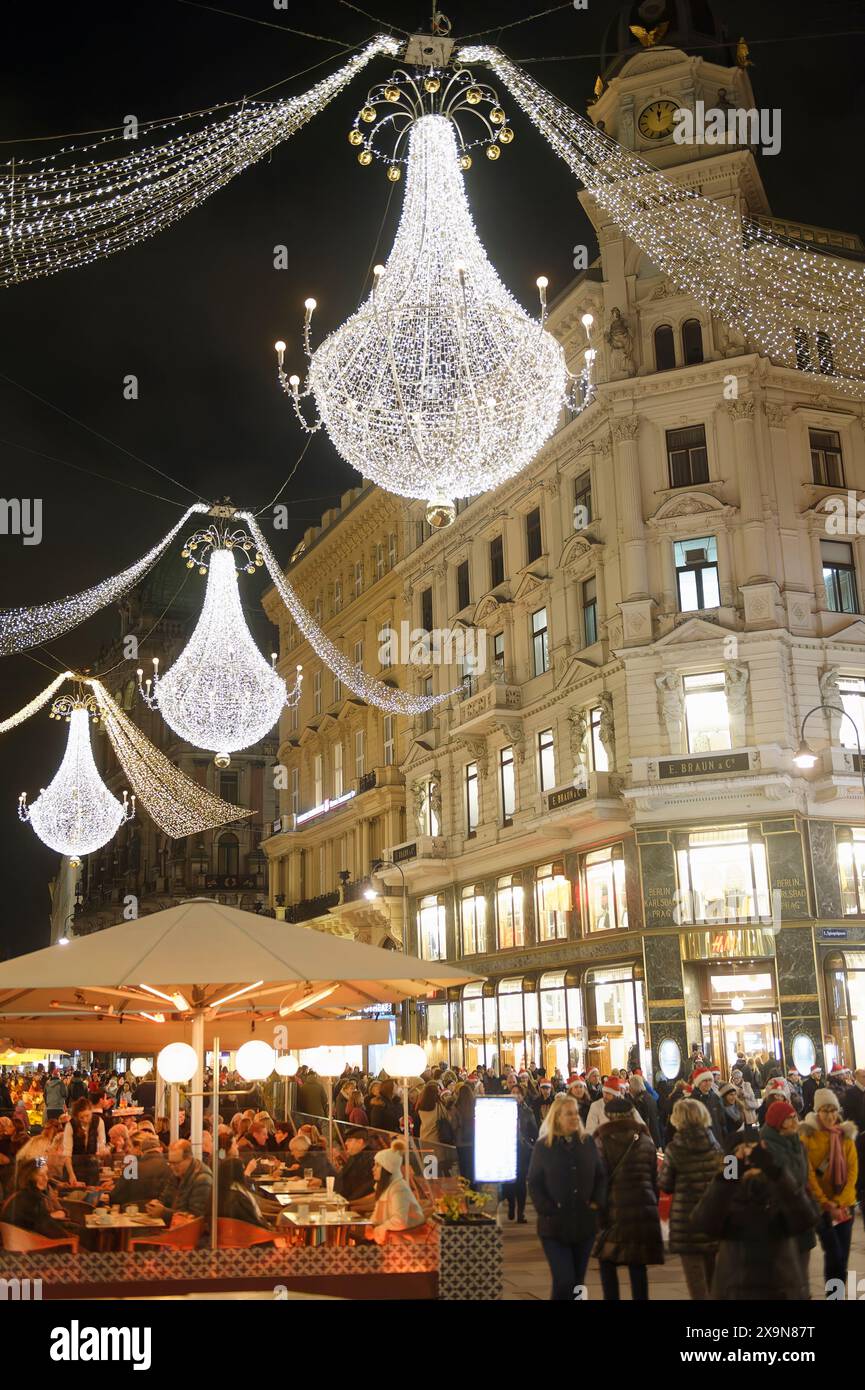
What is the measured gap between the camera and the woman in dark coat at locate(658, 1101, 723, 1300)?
880 cm

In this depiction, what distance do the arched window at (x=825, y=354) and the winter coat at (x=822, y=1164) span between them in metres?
25.1

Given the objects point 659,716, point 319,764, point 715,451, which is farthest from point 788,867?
point 319,764

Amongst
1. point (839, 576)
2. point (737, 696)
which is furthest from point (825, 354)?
point (737, 696)

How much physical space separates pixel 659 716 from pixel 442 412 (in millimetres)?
17732

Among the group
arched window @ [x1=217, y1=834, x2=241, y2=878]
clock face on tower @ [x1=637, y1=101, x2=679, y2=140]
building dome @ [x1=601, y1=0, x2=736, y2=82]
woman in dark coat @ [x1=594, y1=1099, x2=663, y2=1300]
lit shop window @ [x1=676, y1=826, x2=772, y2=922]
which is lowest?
woman in dark coat @ [x1=594, y1=1099, x2=663, y2=1300]

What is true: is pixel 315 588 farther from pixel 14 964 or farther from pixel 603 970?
pixel 14 964

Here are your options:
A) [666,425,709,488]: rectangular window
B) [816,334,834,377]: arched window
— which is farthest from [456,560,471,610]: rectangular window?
[816,334,834,377]: arched window

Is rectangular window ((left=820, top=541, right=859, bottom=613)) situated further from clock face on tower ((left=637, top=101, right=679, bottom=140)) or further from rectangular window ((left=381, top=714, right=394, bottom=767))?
rectangular window ((left=381, top=714, right=394, bottom=767))

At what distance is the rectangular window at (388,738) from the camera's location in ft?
151

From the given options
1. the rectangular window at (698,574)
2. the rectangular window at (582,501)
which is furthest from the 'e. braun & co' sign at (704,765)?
the rectangular window at (582,501)

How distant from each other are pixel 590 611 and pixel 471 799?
8.53 m

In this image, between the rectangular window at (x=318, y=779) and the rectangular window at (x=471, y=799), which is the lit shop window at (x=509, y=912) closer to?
the rectangular window at (x=471, y=799)

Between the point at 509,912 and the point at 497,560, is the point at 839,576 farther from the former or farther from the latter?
the point at 509,912

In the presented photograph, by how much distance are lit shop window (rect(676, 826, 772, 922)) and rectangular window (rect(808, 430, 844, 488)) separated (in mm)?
9301
